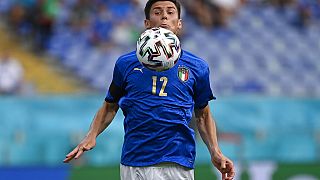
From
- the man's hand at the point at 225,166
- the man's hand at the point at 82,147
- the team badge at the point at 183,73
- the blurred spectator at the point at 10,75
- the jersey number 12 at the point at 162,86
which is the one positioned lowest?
the man's hand at the point at 225,166

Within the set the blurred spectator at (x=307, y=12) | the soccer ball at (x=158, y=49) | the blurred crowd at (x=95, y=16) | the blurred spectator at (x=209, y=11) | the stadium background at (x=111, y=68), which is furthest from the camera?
the blurred spectator at (x=307, y=12)

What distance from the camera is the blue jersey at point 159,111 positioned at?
14.9 ft

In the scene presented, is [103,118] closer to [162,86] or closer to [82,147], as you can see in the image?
[82,147]

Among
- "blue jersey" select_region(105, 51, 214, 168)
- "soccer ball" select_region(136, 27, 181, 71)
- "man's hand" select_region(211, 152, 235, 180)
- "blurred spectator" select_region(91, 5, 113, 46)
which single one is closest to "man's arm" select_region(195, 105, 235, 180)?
"man's hand" select_region(211, 152, 235, 180)

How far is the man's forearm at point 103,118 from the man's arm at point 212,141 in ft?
1.71

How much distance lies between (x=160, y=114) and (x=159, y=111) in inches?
0.7

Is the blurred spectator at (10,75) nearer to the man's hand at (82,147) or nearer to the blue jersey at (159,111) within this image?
the man's hand at (82,147)

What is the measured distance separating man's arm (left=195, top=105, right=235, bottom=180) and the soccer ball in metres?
0.59

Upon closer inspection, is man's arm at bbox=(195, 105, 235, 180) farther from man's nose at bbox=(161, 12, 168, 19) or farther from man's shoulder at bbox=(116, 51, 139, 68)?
man's nose at bbox=(161, 12, 168, 19)

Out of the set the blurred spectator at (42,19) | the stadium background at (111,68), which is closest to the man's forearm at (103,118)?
the stadium background at (111,68)

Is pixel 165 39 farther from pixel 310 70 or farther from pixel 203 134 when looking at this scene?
pixel 310 70

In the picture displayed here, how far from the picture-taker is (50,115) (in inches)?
459

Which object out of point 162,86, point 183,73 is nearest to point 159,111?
point 162,86

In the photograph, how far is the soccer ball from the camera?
13.9ft
